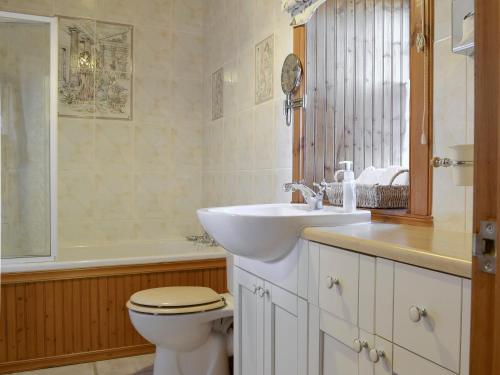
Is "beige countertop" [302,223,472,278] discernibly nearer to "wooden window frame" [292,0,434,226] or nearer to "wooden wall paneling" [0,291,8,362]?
"wooden window frame" [292,0,434,226]

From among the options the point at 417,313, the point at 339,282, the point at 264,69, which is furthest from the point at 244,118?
the point at 417,313

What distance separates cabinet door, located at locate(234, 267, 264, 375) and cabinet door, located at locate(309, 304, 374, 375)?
13.4 inches

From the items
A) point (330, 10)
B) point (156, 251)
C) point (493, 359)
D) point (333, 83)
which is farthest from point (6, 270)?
point (493, 359)

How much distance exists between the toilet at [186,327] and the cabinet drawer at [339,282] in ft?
3.06

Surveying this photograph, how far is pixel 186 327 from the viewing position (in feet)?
6.43

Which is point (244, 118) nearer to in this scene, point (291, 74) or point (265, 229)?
point (291, 74)

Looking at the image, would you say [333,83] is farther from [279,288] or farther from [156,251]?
[156,251]

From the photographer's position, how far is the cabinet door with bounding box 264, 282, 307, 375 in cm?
128

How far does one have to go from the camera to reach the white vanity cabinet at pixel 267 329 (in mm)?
1308

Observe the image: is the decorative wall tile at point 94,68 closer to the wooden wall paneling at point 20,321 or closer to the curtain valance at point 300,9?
the wooden wall paneling at point 20,321

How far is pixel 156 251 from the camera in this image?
3.29 meters

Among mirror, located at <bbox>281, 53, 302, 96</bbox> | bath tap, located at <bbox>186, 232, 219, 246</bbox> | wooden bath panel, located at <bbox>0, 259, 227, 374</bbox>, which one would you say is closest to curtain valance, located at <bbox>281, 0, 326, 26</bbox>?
mirror, located at <bbox>281, 53, 302, 96</bbox>

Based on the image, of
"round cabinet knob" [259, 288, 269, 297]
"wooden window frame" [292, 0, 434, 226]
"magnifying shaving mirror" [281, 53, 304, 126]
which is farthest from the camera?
"magnifying shaving mirror" [281, 53, 304, 126]

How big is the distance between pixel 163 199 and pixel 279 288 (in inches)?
87.3
